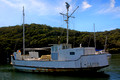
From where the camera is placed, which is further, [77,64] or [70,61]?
[70,61]

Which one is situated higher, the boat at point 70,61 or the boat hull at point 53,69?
the boat at point 70,61

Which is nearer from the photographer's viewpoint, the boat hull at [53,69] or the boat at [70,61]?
the boat at [70,61]

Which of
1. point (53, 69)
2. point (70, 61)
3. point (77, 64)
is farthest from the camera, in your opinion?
point (53, 69)

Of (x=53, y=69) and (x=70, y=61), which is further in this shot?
(x=53, y=69)

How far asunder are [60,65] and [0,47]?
40.3 metres

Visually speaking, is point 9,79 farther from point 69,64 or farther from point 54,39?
point 54,39

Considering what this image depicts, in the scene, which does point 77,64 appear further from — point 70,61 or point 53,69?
point 53,69

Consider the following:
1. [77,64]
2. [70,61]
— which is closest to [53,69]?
[70,61]

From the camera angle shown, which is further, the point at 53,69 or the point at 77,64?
the point at 53,69

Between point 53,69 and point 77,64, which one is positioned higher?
point 77,64

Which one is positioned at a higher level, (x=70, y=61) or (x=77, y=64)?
(x=70, y=61)

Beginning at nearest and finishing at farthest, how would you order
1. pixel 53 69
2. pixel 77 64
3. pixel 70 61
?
pixel 77 64, pixel 70 61, pixel 53 69

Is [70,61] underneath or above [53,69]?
above

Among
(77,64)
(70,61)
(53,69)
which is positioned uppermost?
(70,61)
